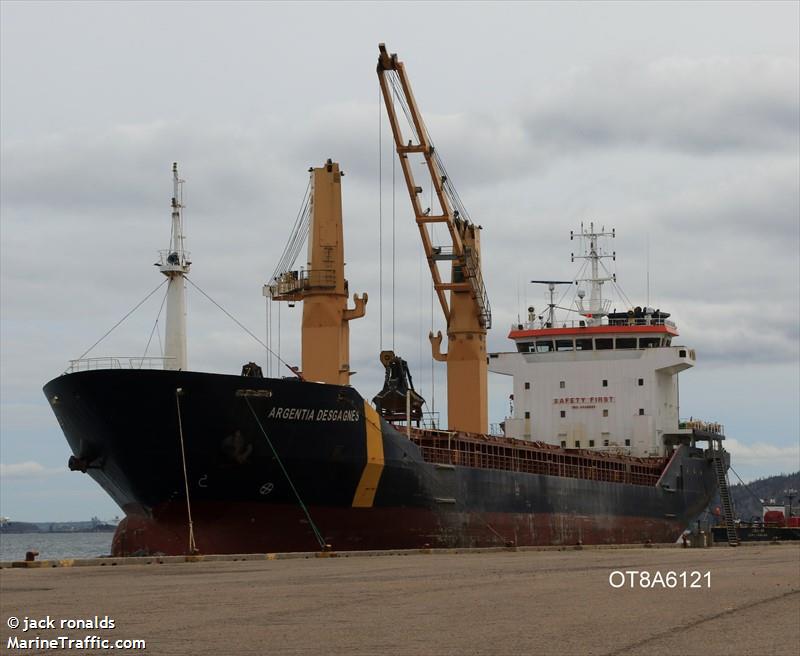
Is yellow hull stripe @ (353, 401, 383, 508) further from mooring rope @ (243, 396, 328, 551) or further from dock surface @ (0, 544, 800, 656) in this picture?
dock surface @ (0, 544, 800, 656)

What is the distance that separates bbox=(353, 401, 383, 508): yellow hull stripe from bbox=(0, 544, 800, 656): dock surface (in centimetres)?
852

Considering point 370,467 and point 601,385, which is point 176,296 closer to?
point 370,467

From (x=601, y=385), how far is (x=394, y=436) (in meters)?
17.7

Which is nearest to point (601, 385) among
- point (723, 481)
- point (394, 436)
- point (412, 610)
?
point (723, 481)

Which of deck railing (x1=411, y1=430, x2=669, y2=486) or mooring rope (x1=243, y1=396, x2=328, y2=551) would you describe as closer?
mooring rope (x1=243, y1=396, x2=328, y2=551)

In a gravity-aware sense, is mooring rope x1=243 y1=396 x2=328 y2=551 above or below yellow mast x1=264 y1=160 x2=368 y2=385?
below

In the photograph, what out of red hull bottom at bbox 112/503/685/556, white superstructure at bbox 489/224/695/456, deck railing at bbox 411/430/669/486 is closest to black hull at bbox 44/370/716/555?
red hull bottom at bbox 112/503/685/556

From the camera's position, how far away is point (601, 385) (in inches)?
1726

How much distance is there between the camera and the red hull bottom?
966 inches

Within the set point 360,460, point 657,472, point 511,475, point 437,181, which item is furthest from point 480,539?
point 657,472

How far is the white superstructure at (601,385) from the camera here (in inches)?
1706

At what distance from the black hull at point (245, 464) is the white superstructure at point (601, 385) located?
618 inches

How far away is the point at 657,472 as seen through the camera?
4294 cm

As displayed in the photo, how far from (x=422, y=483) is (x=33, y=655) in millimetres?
19875
